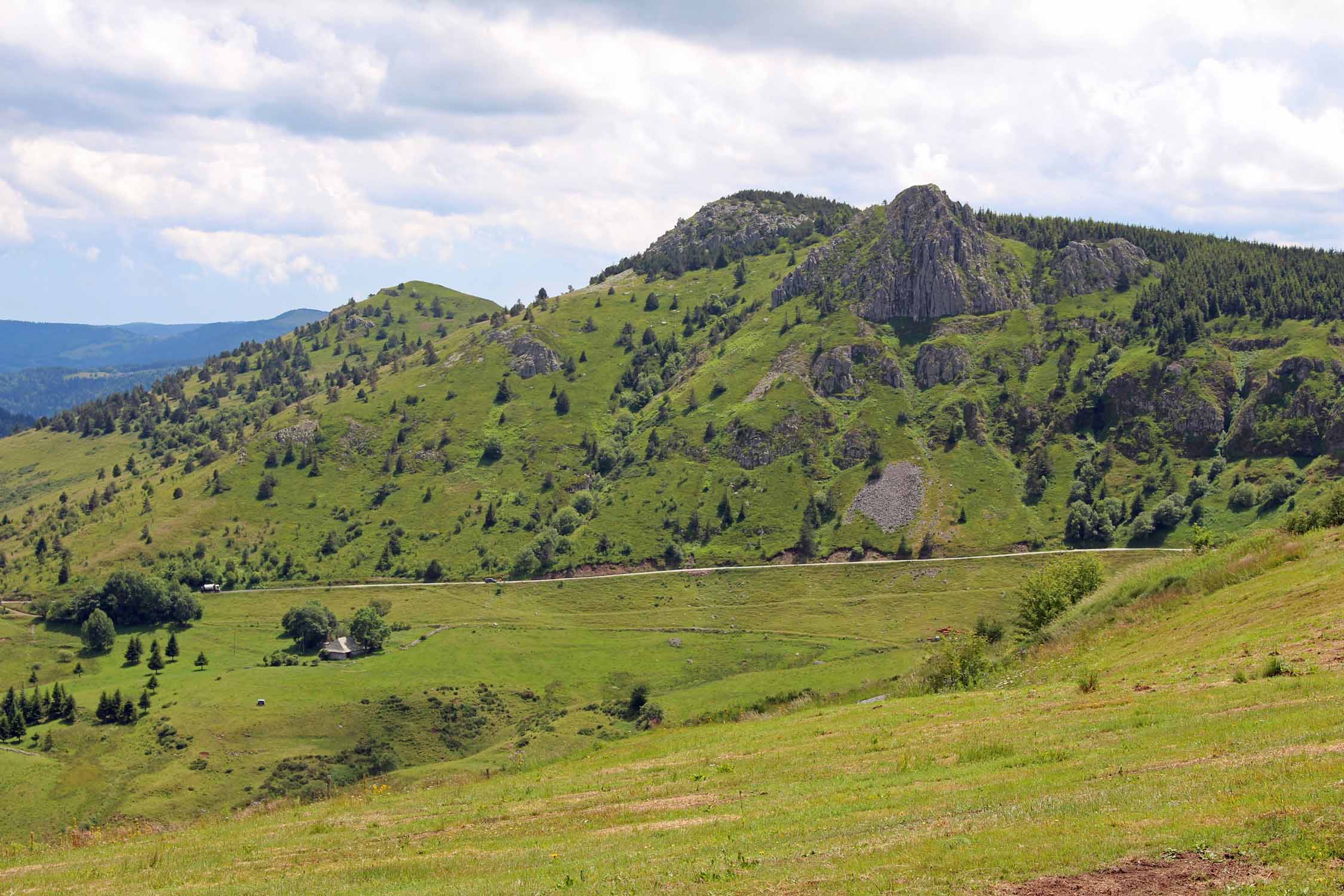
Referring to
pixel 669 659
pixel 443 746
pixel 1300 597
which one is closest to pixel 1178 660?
pixel 1300 597

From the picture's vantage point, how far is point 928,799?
31.8m

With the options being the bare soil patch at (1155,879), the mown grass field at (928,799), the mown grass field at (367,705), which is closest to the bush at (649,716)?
the mown grass field at (367,705)

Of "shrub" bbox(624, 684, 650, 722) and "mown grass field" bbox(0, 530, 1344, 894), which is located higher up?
"mown grass field" bbox(0, 530, 1344, 894)

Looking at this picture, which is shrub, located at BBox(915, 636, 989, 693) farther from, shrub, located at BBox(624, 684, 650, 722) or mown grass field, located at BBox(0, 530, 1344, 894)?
shrub, located at BBox(624, 684, 650, 722)

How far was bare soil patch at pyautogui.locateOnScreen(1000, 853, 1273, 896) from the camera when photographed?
20.5 meters

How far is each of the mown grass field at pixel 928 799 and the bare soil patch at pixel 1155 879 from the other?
0.35 m

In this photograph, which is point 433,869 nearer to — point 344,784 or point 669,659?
point 344,784

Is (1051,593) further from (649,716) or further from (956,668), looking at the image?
(649,716)

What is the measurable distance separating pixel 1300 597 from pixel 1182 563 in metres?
20.9

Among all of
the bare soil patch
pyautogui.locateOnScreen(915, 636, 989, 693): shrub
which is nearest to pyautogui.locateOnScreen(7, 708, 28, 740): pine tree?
pyautogui.locateOnScreen(915, 636, 989, 693): shrub

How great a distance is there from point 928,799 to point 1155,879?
429 inches

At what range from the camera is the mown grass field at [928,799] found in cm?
2378

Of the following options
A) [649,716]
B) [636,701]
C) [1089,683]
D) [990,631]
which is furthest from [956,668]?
[636,701]

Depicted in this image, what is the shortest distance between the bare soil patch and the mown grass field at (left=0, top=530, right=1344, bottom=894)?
1.16ft
